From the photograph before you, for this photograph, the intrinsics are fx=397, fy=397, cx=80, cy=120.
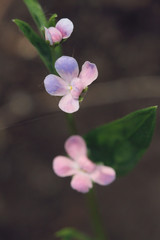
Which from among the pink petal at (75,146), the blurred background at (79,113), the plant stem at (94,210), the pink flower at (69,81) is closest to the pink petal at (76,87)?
the pink flower at (69,81)

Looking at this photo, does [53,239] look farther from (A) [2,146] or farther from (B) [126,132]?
(B) [126,132]

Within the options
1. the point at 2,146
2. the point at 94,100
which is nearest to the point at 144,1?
the point at 94,100

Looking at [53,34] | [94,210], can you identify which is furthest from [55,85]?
[94,210]

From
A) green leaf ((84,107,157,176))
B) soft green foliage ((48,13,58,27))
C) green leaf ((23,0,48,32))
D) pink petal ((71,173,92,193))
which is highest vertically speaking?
green leaf ((23,0,48,32))

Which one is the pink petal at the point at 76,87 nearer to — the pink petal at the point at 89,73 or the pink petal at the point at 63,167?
the pink petal at the point at 89,73

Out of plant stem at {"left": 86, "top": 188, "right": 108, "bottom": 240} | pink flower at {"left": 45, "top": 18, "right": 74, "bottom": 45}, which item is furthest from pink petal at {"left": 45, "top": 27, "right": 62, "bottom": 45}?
plant stem at {"left": 86, "top": 188, "right": 108, "bottom": 240}

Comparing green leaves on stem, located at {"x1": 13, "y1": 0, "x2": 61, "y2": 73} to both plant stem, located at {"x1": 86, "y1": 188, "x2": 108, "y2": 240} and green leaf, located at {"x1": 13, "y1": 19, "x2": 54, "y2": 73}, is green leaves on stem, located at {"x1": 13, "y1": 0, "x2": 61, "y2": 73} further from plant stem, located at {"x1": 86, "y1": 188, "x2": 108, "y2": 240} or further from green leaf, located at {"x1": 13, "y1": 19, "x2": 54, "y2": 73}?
plant stem, located at {"x1": 86, "y1": 188, "x2": 108, "y2": 240}
